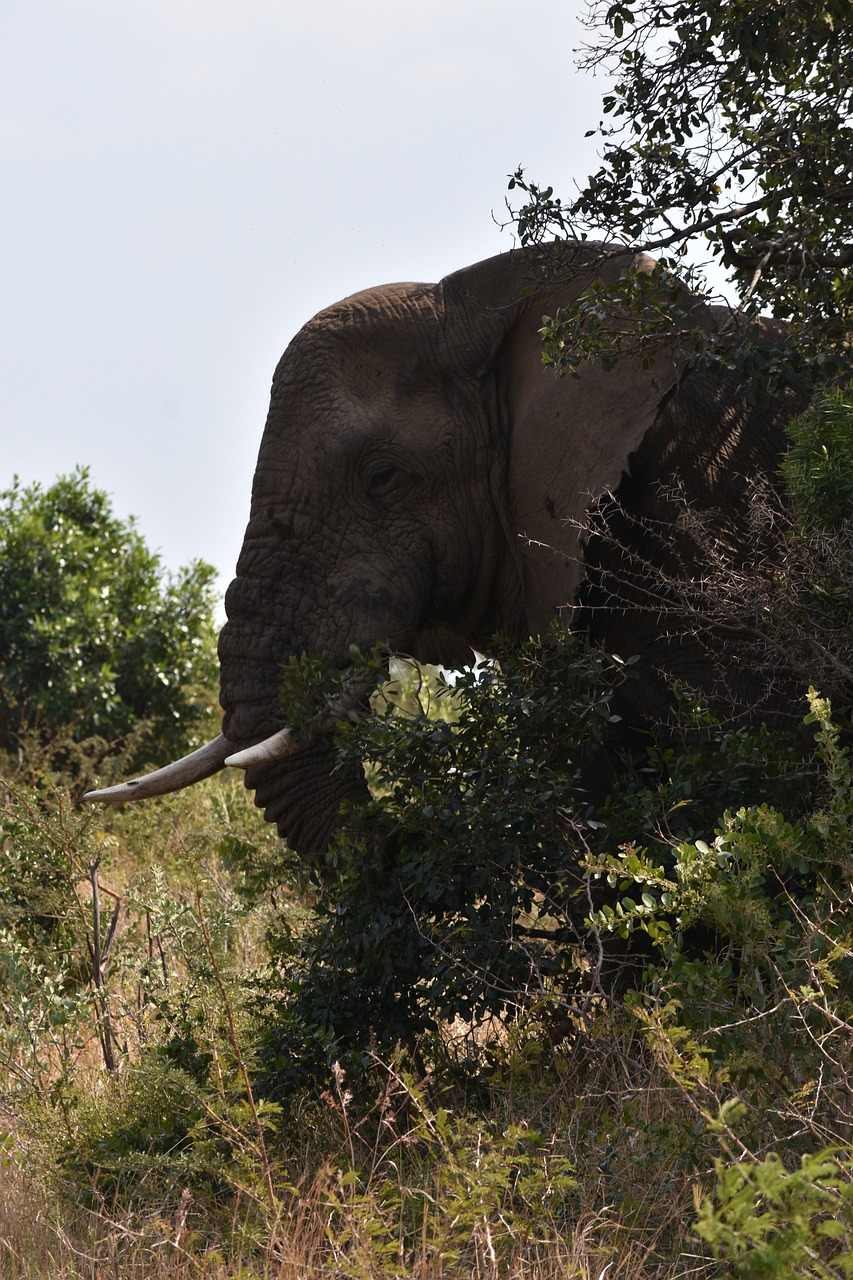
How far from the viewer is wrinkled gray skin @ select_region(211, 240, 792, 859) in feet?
18.2

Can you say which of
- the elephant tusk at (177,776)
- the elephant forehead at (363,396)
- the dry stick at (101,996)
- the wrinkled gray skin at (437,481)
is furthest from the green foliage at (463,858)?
the elephant forehead at (363,396)

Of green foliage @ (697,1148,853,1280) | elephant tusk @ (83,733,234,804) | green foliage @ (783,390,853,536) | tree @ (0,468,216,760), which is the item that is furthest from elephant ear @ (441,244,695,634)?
tree @ (0,468,216,760)

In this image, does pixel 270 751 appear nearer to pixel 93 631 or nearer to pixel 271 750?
pixel 271 750

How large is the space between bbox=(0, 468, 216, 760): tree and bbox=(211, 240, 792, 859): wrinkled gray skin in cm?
744

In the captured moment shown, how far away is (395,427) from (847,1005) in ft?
10.2

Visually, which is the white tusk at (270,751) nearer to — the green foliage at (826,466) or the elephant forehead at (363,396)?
the elephant forehead at (363,396)

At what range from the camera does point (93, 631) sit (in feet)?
45.5

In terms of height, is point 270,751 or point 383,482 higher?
point 383,482

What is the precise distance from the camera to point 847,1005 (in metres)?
3.58

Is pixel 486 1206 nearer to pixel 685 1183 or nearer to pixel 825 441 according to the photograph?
pixel 685 1183

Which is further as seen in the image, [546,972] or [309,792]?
[309,792]

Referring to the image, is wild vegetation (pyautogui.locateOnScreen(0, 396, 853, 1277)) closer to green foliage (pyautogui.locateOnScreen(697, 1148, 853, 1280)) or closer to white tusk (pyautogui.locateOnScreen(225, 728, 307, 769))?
green foliage (pyautogui.locateOnScreen(697, 1148, 853, 1280))

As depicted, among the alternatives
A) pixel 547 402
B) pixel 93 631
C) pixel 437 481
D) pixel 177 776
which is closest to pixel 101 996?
pixel 177 776

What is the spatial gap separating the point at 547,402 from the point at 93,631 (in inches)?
354
